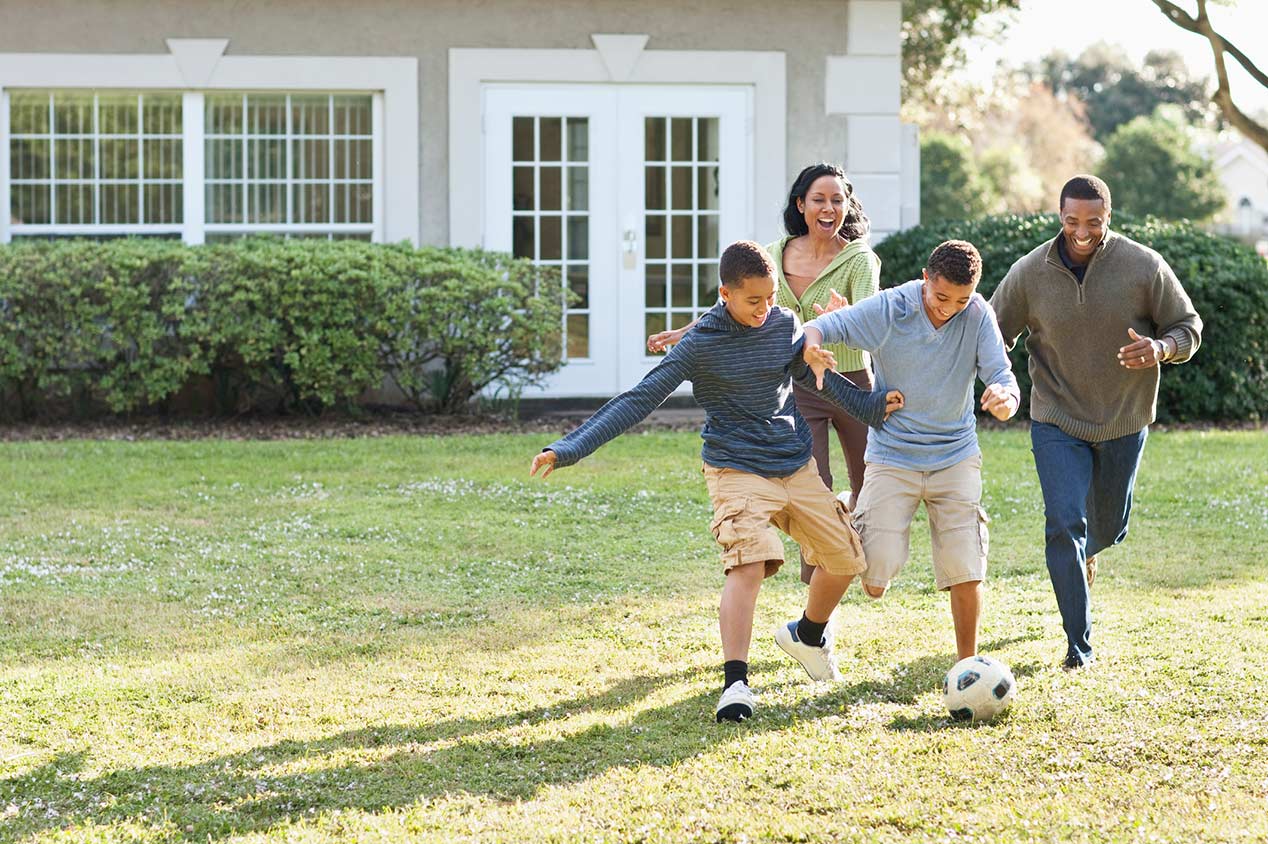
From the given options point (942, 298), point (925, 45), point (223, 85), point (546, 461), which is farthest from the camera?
point (925, 45)

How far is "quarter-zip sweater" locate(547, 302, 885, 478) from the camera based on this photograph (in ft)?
16.4

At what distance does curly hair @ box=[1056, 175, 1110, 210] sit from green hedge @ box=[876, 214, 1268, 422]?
680 centimetres

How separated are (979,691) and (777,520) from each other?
0.86 meters

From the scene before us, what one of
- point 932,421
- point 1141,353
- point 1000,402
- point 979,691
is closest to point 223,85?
point 932,421

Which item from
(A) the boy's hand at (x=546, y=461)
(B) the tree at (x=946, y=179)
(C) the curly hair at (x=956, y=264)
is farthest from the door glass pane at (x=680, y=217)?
(B) the tree at (x=946, y=179)

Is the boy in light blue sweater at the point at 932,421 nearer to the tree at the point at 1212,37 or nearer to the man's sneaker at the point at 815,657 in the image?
the man's sneaker at the point at 815,657

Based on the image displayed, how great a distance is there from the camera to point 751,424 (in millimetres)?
5062

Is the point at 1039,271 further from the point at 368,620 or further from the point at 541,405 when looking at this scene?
the point at 541,405

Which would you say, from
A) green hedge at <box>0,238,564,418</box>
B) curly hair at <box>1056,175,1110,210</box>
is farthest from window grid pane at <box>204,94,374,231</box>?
curly hair at <box>1056,175,1110,210</box>

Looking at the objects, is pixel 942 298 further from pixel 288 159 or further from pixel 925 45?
pixel 925 45

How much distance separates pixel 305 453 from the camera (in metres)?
10.9

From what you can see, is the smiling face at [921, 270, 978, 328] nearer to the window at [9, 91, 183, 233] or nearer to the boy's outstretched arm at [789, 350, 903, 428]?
the boy's outstretched arm at [789, 350, 903, 428]

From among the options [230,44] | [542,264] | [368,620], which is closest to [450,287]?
[542,264]

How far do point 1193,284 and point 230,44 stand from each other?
25.8ft
